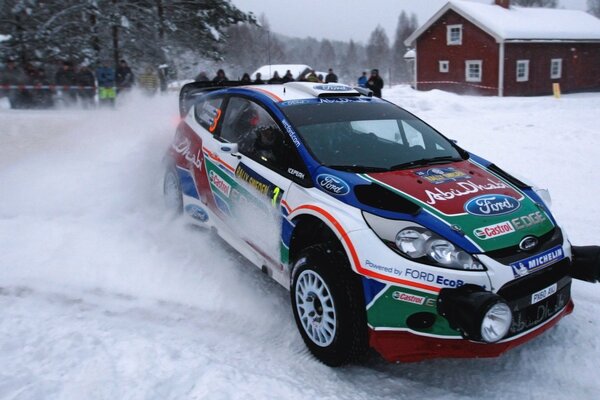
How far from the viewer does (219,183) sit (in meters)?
4.76

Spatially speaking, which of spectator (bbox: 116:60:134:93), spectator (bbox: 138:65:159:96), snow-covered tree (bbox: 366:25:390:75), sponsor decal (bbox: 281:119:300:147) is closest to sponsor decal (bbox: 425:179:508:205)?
sponsor decal (bbox: 281:119:300:147)

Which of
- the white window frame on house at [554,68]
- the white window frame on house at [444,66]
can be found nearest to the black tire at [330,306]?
the white window frame on house at [444,66]

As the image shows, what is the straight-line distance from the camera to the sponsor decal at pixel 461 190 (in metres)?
3.39

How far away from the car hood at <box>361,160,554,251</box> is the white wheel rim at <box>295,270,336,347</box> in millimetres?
792

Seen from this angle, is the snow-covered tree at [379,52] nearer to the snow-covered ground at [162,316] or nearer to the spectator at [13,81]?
the spectator at [13,81]

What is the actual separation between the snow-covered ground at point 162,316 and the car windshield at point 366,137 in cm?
135

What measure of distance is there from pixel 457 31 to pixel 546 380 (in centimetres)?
3179

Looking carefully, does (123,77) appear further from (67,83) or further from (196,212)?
(196,212)

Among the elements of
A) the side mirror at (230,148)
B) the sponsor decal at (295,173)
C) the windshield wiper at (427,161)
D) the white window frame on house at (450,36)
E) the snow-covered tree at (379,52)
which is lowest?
the sponsor decal at (295,173)

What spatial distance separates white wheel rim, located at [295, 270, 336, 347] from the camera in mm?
3281

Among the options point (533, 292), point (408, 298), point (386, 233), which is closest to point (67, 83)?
point (386, 233)

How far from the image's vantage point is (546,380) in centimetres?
327

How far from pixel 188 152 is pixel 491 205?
3.21m

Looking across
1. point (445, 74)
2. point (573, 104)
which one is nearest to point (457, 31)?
point (445, 74)
